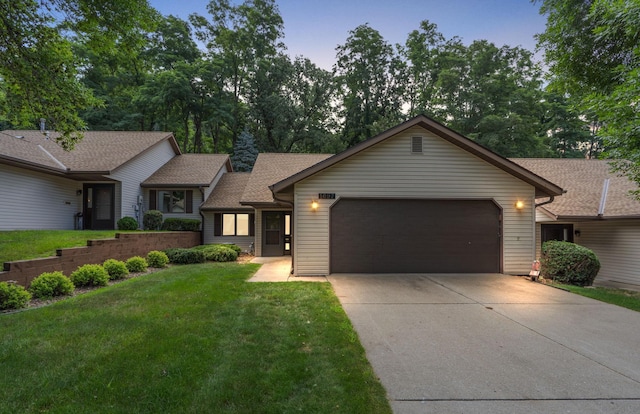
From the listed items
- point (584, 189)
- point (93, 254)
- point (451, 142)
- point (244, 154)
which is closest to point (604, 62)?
point (451, 142)

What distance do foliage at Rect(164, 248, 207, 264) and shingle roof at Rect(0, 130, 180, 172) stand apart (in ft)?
16.4

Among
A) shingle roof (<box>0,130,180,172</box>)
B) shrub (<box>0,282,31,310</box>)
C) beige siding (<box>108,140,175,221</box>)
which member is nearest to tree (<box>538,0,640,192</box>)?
shrub (<box>0,282,31,310</box>)

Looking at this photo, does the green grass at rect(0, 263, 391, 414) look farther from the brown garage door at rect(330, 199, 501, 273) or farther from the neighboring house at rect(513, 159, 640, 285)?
the neighboring house at rect(513, 159, 640, 285)

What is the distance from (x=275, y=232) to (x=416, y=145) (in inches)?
296

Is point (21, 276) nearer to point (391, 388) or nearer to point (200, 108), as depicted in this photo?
point (391, 388)

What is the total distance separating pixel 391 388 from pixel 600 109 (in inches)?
321

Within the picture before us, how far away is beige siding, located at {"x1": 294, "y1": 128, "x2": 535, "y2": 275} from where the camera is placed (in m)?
9.15

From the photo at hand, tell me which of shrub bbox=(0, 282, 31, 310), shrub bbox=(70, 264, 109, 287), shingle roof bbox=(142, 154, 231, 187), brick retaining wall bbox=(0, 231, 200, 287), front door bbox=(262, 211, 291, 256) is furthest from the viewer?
shingle roof bbox=(142, 154, 231, 187)

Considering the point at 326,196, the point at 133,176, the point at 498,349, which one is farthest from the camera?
the point at 133,176

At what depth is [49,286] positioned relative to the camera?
6102 millimetres

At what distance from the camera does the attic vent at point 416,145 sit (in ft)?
30.7

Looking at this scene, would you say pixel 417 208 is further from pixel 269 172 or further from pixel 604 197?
pixel 604 197

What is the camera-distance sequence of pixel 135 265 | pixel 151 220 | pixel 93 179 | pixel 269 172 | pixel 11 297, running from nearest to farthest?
1. pixel 11 297
2. pixel 135 265
3. pixel 93 179
4. pixel 151 220
5. pixel 269 172

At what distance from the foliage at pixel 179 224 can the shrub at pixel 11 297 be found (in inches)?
375
